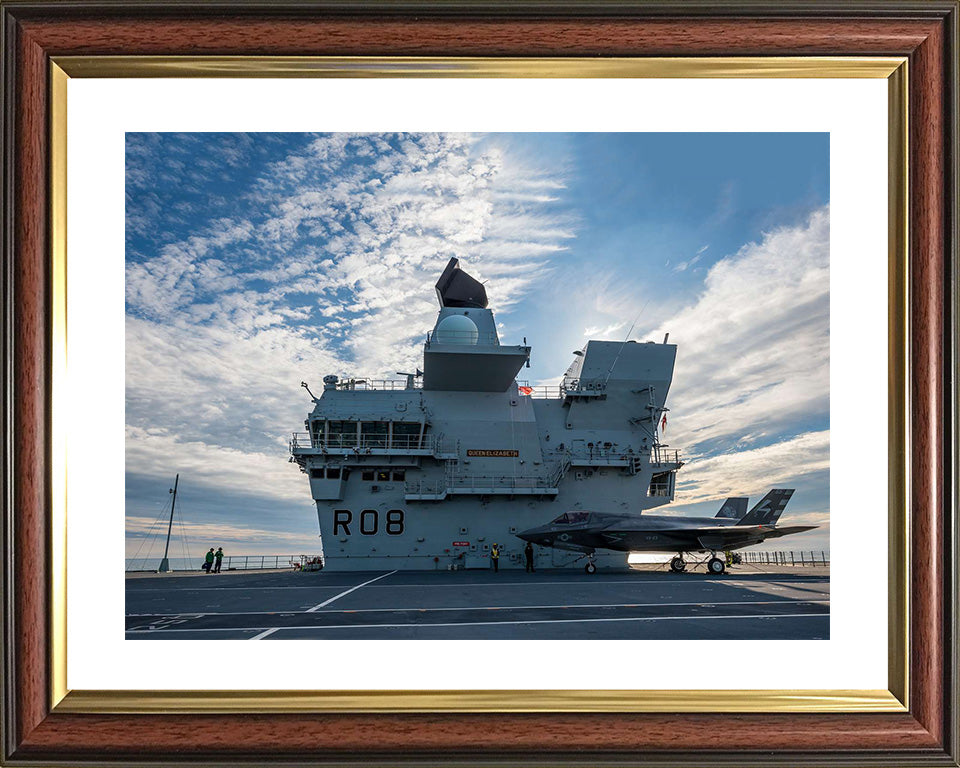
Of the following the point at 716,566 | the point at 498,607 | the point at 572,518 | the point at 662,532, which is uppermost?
the point at 498,607

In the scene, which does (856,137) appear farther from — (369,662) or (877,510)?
(369,662)

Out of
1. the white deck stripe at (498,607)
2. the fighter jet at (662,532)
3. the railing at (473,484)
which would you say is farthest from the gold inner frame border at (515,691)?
the railing at (473,484)

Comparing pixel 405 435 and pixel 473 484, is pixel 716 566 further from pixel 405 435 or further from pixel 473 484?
pixel 405 435

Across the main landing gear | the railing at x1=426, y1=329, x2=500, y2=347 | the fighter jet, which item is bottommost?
the main landing gear

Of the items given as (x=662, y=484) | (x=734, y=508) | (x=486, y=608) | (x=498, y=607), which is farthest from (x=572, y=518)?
(x=486, y=608)

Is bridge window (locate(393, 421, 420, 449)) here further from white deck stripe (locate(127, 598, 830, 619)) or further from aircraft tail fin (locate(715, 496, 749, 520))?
aircraft tail fin (locate(715, 496, 749, 520))

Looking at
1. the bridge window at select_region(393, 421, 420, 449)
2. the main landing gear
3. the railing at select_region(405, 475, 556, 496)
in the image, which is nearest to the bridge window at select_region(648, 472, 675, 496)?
the main landing gear
